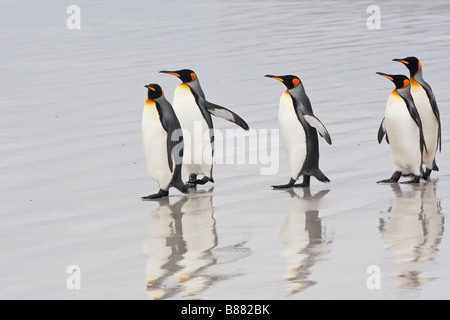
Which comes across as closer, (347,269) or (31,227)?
(347,269)

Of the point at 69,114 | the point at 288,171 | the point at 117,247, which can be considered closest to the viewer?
the point at 117,247

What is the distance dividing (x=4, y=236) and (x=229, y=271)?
54.4 inches

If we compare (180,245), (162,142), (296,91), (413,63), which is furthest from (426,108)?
(180,245)

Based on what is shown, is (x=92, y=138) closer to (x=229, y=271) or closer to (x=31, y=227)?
(x=31, y=227)

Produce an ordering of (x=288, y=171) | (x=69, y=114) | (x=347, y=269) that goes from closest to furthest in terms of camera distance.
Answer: (x=347, y=269) < (x=288, y=171) < (x=69, y=114)

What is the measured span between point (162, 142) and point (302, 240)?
5.18ft

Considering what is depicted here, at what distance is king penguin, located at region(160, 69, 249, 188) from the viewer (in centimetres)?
641

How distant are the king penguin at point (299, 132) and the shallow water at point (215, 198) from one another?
14 centimetres

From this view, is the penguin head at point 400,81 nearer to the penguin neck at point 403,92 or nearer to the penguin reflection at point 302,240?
the penguin neck at point 403,92

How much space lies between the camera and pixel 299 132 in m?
6.26

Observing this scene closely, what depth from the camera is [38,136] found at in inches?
310

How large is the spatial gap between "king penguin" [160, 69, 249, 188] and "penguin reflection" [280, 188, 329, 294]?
0.74m

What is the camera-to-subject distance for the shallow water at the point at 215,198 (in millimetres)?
4148
